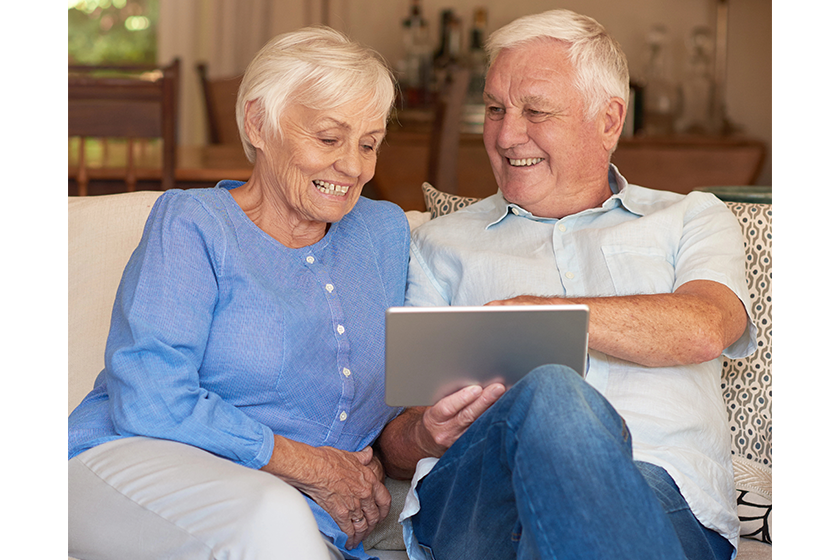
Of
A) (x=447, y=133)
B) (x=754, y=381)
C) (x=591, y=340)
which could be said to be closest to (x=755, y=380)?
(x=754, y=381)

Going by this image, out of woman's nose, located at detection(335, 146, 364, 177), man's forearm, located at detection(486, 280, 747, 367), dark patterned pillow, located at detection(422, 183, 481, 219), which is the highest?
woman's nose, located at detection(335, 146, 364, 177)

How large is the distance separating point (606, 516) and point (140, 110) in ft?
6.17

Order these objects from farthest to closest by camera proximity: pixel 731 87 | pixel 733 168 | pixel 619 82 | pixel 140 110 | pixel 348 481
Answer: pixel 731 87, pixel 733 168, pixel 140 110, pixel 619 82, pixel 348 481

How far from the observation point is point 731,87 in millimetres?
4613

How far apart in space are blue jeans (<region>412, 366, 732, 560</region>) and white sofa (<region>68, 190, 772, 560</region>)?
1.23 feet

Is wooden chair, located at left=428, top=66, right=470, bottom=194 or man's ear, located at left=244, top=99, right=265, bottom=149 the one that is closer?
man's ear, located at left=244, top=99, right=265, bottom=149

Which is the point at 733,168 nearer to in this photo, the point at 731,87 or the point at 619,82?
the point at 731,87

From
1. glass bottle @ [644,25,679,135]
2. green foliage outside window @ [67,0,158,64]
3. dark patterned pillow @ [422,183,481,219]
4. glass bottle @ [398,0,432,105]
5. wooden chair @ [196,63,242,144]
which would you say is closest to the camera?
dark patterned pillow @ [422,183,481,219]

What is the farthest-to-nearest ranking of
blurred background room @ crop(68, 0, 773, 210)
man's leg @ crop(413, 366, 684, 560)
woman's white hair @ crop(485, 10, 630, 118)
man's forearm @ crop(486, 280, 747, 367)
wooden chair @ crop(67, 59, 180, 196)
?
blurred background room @ crop(68, 0, 773, 210) < wooden chair @ crop(67, 59, 180, 196) < woman's white hair @ crop(485, 10, 630, 118) < man's forearm @ crop(486, 280, 747, 367) < man's leg @ crop(413, 366, 684, 560)

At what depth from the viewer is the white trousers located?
92 centimetres

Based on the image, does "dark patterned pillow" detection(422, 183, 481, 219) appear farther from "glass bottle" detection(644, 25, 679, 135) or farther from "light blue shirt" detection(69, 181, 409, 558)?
"glass bottle" detection(644, 25, 679, 135)

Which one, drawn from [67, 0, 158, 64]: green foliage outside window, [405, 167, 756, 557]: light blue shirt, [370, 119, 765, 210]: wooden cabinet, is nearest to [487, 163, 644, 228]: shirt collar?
[405, 167, 756, 557]: light blue shirt

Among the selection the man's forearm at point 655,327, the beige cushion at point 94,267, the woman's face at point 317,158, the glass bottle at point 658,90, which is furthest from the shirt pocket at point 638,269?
the glass bottle at point 658,90
